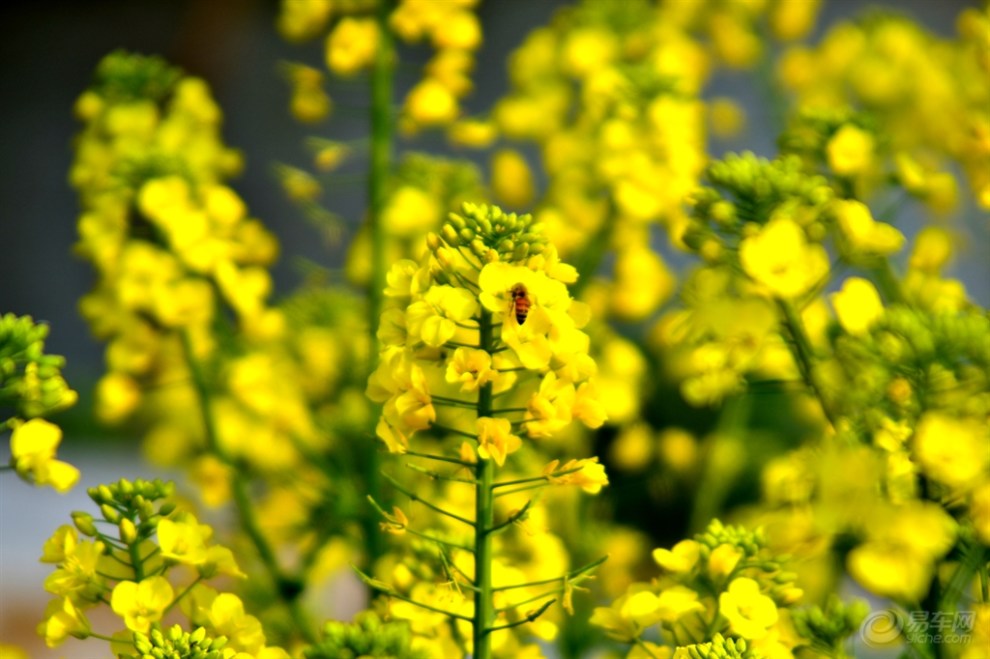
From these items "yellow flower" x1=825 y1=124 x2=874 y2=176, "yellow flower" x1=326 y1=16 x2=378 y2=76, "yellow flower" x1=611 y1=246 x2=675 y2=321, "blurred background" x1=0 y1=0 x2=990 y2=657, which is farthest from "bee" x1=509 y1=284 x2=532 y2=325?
"blurred background" x1=0 y1=0 x2=990 y2=657

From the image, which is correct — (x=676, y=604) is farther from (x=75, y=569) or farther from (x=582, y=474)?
(x=75, y=569)

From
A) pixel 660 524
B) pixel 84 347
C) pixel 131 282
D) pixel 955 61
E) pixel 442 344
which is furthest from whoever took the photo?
pixel 84 347

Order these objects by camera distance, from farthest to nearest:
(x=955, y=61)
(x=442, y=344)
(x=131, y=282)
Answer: (x=955, y=61)
(x=131, y=282)
(x=442, y=344)

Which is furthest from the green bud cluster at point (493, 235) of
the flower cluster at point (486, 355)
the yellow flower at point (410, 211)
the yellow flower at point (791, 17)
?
the yellow flower at point (791, 17)

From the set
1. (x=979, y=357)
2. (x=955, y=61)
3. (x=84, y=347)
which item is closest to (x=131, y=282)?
(x=979, y=357)

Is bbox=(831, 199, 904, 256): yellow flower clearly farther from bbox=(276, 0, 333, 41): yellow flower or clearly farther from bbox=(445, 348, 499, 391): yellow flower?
bbox=(276, 0, 333, 41): yellow flower

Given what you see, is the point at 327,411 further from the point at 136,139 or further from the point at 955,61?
the point at 955,61

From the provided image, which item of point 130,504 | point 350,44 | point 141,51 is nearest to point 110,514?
point 130,504
